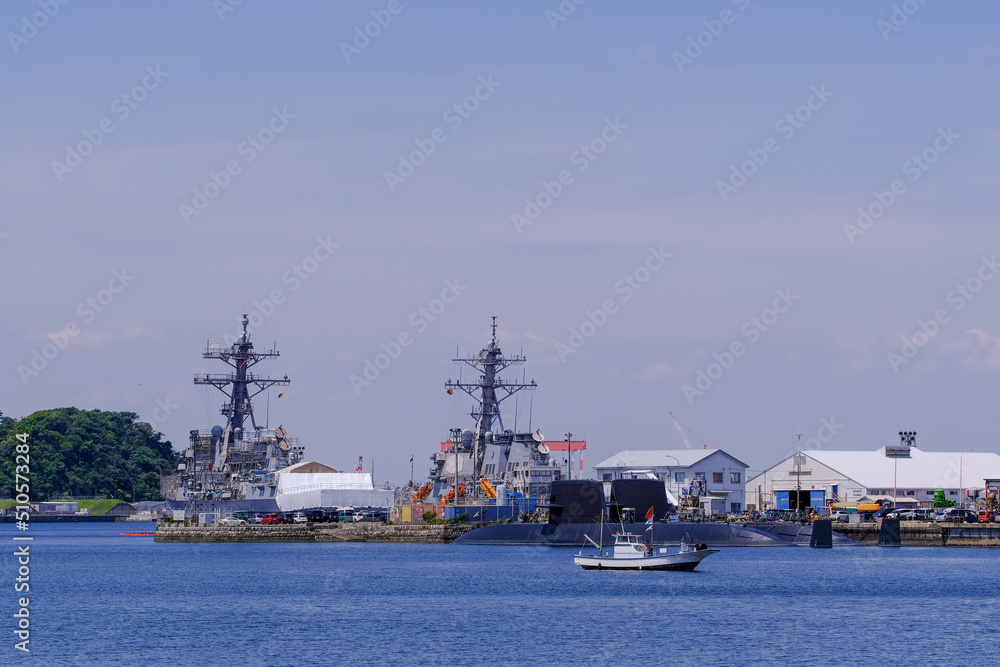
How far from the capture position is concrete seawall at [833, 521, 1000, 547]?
305 feet

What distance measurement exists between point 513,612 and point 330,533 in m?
55.0

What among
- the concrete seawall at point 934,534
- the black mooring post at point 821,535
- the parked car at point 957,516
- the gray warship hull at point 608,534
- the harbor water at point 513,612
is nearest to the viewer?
the harbor water at point 513,612

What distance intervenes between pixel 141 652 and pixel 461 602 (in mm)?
16488

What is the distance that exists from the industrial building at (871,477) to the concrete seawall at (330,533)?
31.3m

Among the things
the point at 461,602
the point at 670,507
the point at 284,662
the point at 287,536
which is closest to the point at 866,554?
the point at 670,507

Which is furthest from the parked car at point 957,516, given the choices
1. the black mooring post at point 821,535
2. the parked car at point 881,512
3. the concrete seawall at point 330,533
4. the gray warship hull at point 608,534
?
the concrete seawall at point 330,533

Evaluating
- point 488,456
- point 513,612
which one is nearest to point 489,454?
point 488,456

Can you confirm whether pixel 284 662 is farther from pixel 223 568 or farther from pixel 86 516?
pixel 86 516

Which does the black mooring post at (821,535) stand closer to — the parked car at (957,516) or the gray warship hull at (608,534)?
the gray warship hull at (608,534)

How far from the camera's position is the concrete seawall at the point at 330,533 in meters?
104

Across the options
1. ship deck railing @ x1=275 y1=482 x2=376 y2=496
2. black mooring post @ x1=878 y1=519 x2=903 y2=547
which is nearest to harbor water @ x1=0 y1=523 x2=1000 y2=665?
black mooring post @ x1=878 y1=519 x2=903 y2=547

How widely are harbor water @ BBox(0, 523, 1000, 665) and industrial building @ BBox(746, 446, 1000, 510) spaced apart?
3981 cm

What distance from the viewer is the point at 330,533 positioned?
349 feet

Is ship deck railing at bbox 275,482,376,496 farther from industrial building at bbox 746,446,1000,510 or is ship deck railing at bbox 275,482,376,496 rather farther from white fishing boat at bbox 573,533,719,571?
white fishing boat at bbox 573,533,719,571
